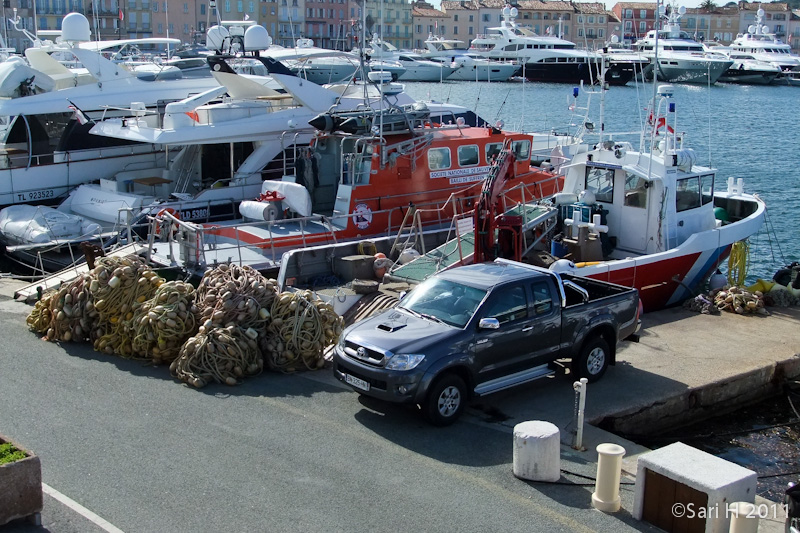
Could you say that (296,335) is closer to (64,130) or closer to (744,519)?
(744,519)

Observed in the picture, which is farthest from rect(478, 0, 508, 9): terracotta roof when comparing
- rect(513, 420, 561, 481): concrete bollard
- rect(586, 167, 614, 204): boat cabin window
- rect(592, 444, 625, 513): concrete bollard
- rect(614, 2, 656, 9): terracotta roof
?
rect(592, 444, 625, 513): concrete bollard

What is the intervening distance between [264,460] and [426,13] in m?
129

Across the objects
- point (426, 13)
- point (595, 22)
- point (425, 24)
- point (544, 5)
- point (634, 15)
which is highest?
point (544, 5)

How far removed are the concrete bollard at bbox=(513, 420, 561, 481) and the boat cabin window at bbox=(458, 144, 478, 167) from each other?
10.5 meters

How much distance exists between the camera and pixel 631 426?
10.9 metres

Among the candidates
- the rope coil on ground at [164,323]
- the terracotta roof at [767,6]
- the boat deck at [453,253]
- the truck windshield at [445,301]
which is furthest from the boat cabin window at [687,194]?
the terracotta roof at [767,6]

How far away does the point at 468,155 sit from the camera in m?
18.6

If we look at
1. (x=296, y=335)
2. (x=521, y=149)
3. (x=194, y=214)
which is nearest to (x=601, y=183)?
(x=521, y=149)

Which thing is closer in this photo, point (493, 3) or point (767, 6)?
point (493, 3)

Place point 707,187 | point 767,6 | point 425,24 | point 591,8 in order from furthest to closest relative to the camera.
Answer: point 767,6
point 591,8
point 425,24
point 707,187

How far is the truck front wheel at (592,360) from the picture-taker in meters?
11.4

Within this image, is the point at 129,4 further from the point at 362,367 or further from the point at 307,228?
the point at 362,367

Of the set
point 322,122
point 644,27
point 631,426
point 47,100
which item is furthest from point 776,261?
point 644,27

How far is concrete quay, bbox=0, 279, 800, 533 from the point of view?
7977 mm
